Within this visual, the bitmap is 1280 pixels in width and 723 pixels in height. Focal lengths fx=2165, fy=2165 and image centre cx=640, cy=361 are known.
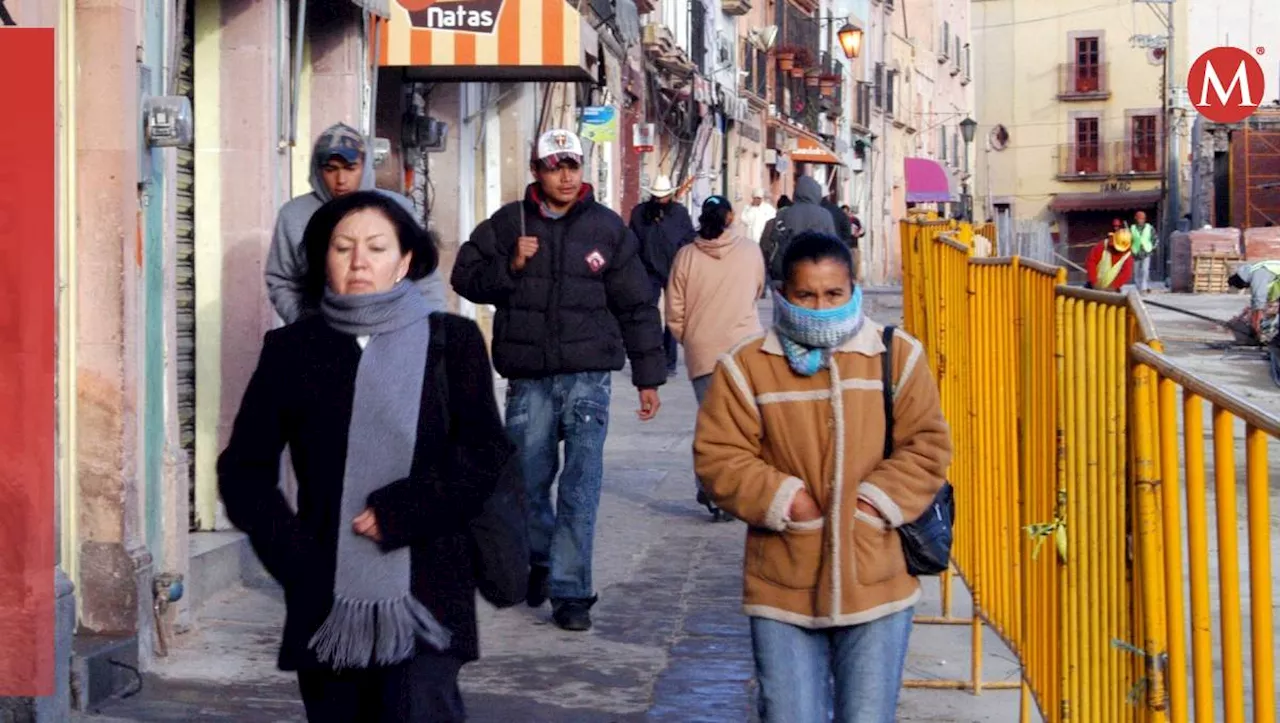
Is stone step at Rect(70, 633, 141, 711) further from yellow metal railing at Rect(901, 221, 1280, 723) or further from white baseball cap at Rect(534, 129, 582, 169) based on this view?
yellow metal railing at Rect(901, 221, 1280, 723)

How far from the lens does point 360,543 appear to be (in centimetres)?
414

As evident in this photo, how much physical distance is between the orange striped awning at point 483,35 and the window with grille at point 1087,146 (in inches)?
2673

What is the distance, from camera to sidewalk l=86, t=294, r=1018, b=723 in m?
6.93

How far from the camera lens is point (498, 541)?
4.28m

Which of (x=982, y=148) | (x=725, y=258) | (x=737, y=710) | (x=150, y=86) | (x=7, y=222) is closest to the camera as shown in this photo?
(x=7, y=222)

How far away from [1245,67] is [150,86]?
409 inches

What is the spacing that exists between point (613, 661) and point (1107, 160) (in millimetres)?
74669

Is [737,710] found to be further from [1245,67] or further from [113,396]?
[1245,67]

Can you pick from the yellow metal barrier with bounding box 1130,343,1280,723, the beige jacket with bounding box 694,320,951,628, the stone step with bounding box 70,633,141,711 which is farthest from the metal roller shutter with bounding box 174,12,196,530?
the yellow metal barrier with bounding box 1130,343,1280,723

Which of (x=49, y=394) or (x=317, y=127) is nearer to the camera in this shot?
(x=49, y=394)

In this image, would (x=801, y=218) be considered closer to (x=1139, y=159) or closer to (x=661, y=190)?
(x=661, y=190)

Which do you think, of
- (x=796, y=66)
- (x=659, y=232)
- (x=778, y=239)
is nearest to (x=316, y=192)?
(x=659, y=232)

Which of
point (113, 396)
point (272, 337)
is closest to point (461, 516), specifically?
point (272, 337)

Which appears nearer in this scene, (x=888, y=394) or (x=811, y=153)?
(x=888, y=394)
